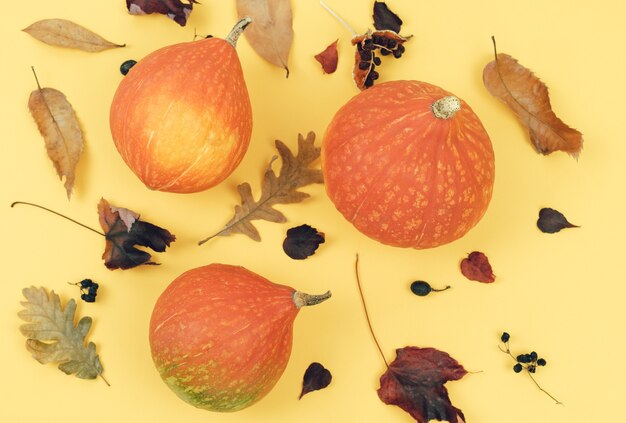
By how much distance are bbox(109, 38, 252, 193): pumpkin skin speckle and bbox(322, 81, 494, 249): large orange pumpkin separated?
0.17m

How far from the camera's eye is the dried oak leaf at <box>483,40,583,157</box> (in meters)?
1.28

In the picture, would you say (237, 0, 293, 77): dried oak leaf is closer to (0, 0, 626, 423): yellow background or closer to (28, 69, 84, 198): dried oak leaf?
(0, 0, 626, 423): yellow background

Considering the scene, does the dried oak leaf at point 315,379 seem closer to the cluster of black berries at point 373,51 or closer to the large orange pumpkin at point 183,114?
the large orange pumpkin at point 183,114

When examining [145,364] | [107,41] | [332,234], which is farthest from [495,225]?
[107,41]

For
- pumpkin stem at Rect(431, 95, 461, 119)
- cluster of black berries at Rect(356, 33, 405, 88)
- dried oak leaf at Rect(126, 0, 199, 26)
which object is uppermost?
pumpkin stem at Rect(431, 95, 461, 119)

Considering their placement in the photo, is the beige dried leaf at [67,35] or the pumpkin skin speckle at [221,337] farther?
the beige dried leaf at [67,35]

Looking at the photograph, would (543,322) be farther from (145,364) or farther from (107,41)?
(107,41)

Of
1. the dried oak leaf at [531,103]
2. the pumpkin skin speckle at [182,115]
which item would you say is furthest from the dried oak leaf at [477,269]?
the pumpkin skin speckle at [182,115]

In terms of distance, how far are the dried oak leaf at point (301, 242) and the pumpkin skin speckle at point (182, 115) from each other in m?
0.20

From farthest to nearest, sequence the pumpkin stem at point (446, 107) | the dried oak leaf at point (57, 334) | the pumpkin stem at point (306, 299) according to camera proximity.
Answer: the dried oak leaf at point (57, 334), the pumpkin stem at point (306, 299), the pumpkin stem at point (446, 107)

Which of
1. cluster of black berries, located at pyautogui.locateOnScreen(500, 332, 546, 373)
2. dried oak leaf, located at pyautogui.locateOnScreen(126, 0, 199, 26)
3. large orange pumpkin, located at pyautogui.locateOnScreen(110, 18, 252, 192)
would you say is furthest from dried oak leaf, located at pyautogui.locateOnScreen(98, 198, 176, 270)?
cluster of black berries, located at pyautogui.locateOnScreen(500, 332, 546, 373)

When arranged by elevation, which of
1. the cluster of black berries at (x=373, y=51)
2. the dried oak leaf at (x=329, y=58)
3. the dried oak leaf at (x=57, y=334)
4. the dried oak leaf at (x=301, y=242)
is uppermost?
the cluster of black berries at (x=373, y=51)

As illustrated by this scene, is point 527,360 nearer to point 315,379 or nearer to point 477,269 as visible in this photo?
point 477,269

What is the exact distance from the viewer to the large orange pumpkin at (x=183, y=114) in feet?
3.42
